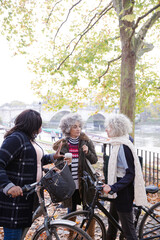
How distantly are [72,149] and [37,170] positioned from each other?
984mm

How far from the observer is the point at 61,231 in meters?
2.18

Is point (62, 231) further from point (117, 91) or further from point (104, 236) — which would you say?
point (117, 91)

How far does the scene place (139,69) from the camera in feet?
33.5

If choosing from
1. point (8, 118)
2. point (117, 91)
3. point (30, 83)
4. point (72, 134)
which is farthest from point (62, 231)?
point (8, 118)

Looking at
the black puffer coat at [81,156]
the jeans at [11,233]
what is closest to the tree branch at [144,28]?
the black puffer coat at [81,156]

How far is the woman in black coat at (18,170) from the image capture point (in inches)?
73.3

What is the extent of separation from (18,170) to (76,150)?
120 centimetres

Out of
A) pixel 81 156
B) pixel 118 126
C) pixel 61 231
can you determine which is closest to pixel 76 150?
pixel 81 156

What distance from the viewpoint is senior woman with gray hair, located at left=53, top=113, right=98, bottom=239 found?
291cm

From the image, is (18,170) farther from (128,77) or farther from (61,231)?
(128,77)

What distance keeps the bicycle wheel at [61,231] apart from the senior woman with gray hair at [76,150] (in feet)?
2.30

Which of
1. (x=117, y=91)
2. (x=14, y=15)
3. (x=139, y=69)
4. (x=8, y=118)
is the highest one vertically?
(x=14, y=15)

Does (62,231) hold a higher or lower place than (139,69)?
lower

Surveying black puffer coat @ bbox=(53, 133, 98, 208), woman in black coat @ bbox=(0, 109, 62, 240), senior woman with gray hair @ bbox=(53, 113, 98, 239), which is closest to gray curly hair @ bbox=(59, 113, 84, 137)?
senior woman with gray hair @ bbox=(53, 113, 98, 239)
